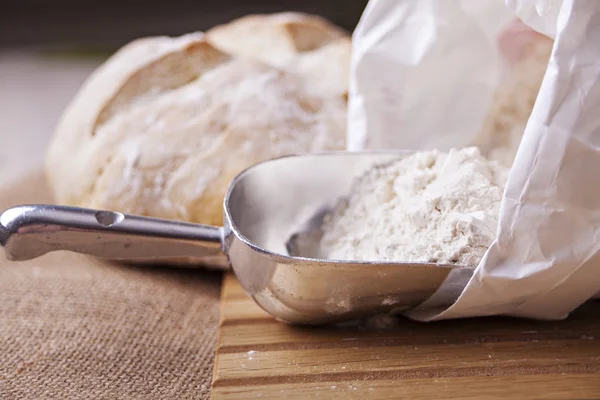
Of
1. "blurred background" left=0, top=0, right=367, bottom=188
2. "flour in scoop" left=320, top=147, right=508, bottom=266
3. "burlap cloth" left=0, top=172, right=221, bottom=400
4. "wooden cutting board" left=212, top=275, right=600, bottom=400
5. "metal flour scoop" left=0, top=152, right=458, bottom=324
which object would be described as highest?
"flour in scoop" left=320, top=147, right=508, bottom=266

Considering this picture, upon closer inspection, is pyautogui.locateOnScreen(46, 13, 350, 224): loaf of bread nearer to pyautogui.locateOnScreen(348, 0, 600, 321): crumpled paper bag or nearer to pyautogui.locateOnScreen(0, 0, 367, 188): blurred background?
pyautogui.locateOnScreen(348, 0, 600, 321): crumpled paper bag

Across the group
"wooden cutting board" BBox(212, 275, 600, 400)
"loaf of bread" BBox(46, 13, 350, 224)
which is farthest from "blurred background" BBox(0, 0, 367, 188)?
"wooden cutting board" BBox(212, 275, 600, 400)

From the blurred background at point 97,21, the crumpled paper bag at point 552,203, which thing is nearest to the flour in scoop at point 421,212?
the crumpled paper bag at point 552,203

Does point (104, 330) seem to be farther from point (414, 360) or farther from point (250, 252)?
point (414, 360)

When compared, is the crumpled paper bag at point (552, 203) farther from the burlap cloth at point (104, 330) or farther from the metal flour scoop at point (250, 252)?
the burlap cloth at point (104, 330)

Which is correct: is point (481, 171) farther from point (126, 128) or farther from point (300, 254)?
point (126, 128)
